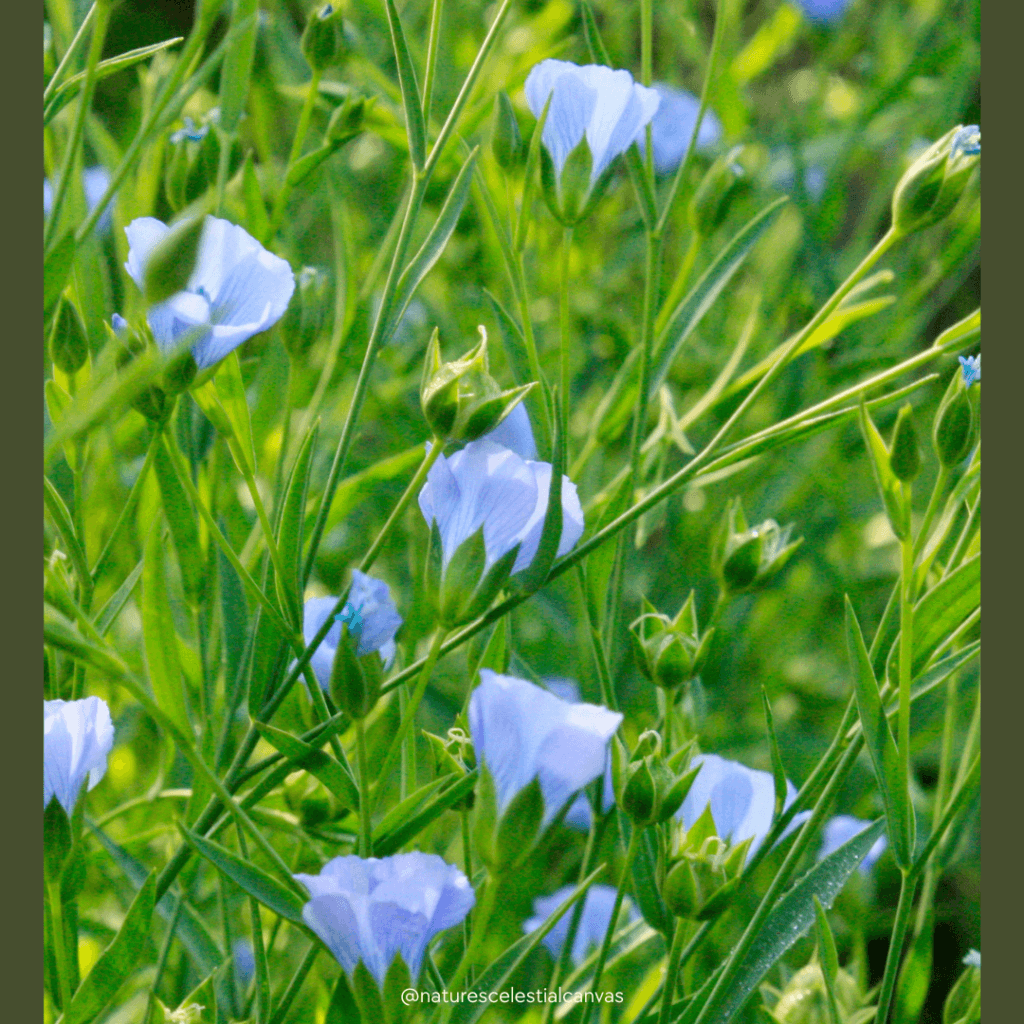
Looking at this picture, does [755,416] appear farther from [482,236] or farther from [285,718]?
[285,718]

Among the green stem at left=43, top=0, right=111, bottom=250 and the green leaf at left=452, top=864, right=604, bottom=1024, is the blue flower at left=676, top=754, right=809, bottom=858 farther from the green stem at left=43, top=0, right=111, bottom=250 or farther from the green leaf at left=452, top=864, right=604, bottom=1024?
the green stem at left=43, top=0, right=111, bottom=250

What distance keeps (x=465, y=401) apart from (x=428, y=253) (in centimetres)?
6

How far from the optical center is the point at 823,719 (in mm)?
626

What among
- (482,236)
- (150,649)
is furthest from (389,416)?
(150,649)

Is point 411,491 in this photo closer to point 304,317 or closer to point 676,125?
point 304,317

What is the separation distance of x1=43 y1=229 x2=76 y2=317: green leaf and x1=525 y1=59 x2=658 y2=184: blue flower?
122 mm

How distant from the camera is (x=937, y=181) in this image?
292 millimetres

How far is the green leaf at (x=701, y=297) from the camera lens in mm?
341

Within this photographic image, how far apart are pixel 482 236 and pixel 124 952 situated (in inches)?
13.5

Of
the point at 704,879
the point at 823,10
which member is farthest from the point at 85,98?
the point at 823,10

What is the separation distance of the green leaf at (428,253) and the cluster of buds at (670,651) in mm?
99

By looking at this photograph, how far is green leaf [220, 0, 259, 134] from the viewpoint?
33 centimetres

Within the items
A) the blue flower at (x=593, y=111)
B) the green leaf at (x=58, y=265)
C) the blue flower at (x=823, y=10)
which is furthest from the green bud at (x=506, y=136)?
the blue flower at (x=823, y=10)

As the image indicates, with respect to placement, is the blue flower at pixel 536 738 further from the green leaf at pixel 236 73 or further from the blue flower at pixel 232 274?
the green leaf at pixel 236 73
